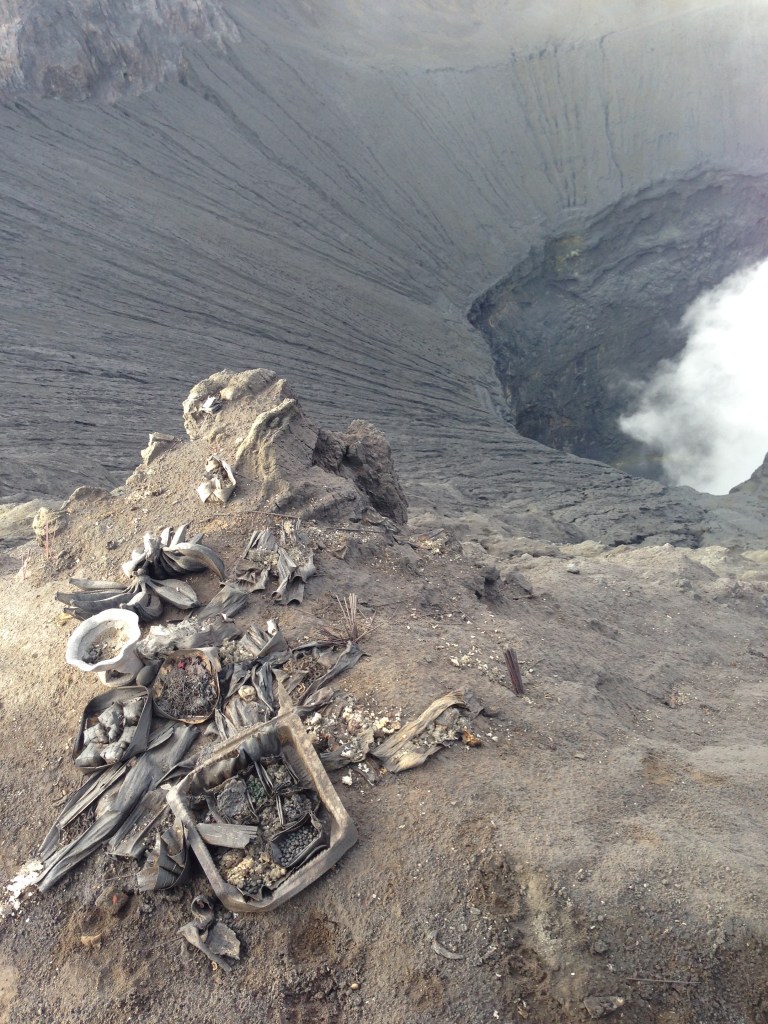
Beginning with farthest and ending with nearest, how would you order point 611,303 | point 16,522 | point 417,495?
point 611,303, point 417,495, point 16,522

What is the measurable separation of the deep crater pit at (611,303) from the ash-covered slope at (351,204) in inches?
35.6

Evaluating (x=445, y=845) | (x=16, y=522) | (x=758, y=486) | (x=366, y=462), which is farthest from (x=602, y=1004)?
(x=758, y=486)

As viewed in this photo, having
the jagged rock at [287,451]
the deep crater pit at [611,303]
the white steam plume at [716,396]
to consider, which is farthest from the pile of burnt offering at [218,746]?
the white steam plume at [716,396]

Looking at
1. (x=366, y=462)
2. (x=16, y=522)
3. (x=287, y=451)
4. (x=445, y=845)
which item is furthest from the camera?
(x=16, y=522)

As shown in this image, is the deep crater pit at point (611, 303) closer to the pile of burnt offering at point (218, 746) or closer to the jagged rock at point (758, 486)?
the jagged rock at point (758, 486)

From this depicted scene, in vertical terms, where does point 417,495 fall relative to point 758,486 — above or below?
above

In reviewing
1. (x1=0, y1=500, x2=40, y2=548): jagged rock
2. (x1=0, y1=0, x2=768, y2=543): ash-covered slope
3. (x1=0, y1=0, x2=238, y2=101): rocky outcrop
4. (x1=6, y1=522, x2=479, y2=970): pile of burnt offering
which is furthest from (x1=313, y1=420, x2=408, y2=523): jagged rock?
(x1=0, y1=0, x2=238, y2=101): rocky outcrop

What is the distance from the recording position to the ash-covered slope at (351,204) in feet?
51.2

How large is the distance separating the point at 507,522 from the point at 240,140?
17182mm

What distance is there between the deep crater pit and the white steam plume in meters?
0.48

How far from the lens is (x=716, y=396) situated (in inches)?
1004

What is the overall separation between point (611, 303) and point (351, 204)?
983 centimetres

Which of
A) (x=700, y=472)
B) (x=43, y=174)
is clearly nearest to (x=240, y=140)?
(x=43, y=174)

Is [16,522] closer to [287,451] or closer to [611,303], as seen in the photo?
[287,451]
